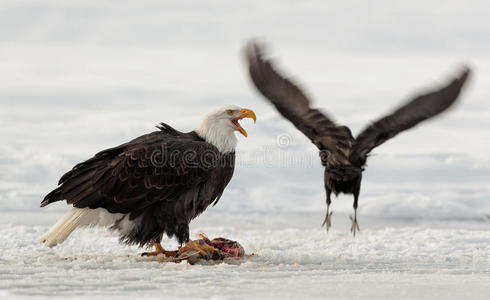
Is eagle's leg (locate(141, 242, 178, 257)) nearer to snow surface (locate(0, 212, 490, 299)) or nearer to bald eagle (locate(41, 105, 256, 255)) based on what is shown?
bald eagle (locate(41, 105, 256, 255))

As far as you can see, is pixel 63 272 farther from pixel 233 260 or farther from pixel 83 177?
pixel 233 260

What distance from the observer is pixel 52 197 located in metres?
7.54

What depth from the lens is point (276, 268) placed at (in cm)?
682

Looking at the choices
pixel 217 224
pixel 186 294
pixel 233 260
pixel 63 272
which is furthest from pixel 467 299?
pixel 217 224

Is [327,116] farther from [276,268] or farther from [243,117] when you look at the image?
[276,268]

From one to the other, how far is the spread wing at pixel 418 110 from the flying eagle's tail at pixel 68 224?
3.08 metres

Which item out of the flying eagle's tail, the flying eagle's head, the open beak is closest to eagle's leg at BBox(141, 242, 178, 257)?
the flying eagle's tail

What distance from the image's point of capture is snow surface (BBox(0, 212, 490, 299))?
546cm

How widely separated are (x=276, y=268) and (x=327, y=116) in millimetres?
1588

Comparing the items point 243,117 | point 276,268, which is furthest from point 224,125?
point 276,268

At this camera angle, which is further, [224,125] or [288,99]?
[224,125]

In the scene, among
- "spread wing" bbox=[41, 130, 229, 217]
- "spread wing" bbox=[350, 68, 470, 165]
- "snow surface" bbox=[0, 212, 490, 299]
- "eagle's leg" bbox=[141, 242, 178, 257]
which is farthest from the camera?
"eagle's leg" bbox=[141, 242, 178, 257]

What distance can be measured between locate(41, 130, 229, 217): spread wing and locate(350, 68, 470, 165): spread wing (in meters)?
1.85

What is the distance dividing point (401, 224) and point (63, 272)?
8.43 m
